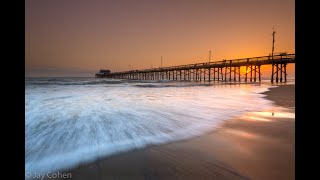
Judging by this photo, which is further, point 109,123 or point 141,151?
point 109,123

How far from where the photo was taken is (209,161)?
322cm

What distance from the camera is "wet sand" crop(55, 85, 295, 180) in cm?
275

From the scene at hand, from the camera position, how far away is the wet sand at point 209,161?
2.75 m

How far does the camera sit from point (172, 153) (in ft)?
11.8

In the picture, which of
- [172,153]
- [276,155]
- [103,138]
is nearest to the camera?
[276,155]

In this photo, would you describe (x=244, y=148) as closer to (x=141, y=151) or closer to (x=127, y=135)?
(x=141, y=151)
